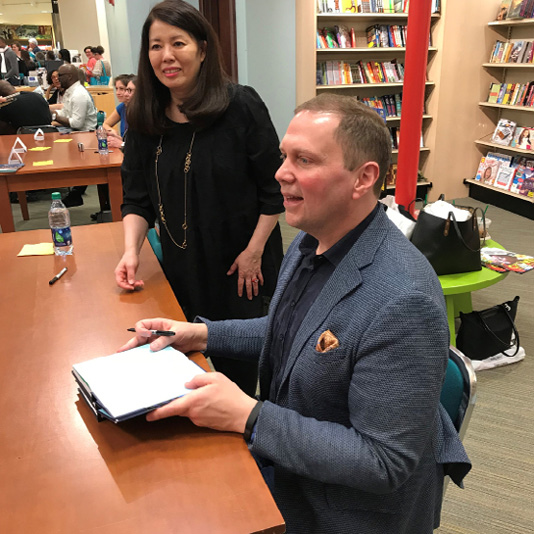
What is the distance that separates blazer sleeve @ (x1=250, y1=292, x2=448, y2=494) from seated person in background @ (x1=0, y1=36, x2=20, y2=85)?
1079 centimetres

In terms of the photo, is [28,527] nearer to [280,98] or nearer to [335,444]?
[335,444]

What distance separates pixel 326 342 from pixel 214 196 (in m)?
0.96

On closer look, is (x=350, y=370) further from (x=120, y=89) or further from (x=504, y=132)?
(x=504, y=132)

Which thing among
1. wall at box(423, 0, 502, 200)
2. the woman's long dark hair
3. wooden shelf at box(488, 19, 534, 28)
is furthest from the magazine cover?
the woman's long dark hair

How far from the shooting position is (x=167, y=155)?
5.93ft

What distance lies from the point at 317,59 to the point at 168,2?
12.9ft

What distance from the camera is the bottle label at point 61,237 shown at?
2013 millimetres

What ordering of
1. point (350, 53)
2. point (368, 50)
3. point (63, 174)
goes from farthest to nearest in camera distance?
point (350, 53) < point (368, 50) < point (63, 174)

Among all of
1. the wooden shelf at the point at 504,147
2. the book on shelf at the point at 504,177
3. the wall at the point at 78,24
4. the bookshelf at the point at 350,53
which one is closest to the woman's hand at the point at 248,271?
the bookshelf at the point at 350,53

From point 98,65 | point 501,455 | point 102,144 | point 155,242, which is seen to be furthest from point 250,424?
point 98,65

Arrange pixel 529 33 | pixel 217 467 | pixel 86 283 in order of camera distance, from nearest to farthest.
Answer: pixel 217 467
pixel 86 283
pixel 529 33

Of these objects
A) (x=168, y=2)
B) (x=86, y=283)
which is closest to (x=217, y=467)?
(x=86, y=283)

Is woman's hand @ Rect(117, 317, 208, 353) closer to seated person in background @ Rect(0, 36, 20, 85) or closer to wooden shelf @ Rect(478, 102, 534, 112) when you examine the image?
wooden shelf @ Rect(478, 102, 534, 112)

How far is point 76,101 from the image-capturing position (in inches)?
220
